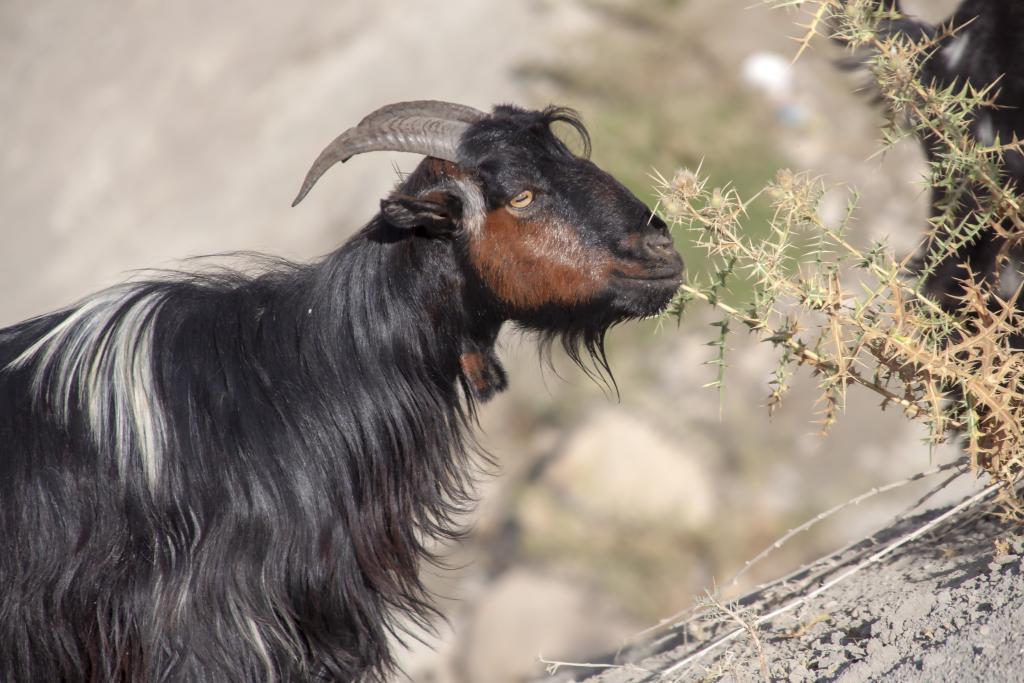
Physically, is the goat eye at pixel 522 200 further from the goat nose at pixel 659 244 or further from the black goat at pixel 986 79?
the black goat at pixel 986 79

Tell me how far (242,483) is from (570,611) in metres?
5.80

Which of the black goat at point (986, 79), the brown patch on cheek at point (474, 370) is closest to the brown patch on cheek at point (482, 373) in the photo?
the brown patch on cheek at point (474, 370)

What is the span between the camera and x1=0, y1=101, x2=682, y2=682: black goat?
3521 mm

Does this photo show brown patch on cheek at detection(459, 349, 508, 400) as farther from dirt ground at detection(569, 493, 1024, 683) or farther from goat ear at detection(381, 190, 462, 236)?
dirt ground at detection(569, 493, 1024, 683)

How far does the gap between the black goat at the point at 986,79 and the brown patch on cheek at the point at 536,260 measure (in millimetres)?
1253

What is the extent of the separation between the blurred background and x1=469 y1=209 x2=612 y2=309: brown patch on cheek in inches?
49.2

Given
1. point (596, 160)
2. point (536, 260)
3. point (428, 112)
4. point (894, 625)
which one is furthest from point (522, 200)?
point (596, 160)

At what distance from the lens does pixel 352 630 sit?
377 cm

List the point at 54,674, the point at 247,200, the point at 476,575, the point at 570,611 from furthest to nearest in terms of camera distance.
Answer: the point at 247,200 < the point at 476,575 < the point at 570,611 < the point at 54,674

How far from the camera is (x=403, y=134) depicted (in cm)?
380

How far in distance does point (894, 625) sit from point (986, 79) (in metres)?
2.05

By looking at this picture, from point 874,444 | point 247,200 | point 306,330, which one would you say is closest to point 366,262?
point 306,330

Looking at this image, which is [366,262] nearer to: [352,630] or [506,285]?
[506,285]

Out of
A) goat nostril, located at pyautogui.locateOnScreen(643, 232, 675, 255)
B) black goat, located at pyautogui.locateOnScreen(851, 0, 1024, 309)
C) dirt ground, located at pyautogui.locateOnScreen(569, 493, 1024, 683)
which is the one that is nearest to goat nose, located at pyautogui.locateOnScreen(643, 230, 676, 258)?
goat nostril, located at pyautogui.locateOnScreen(643, 232, 675, 255)
